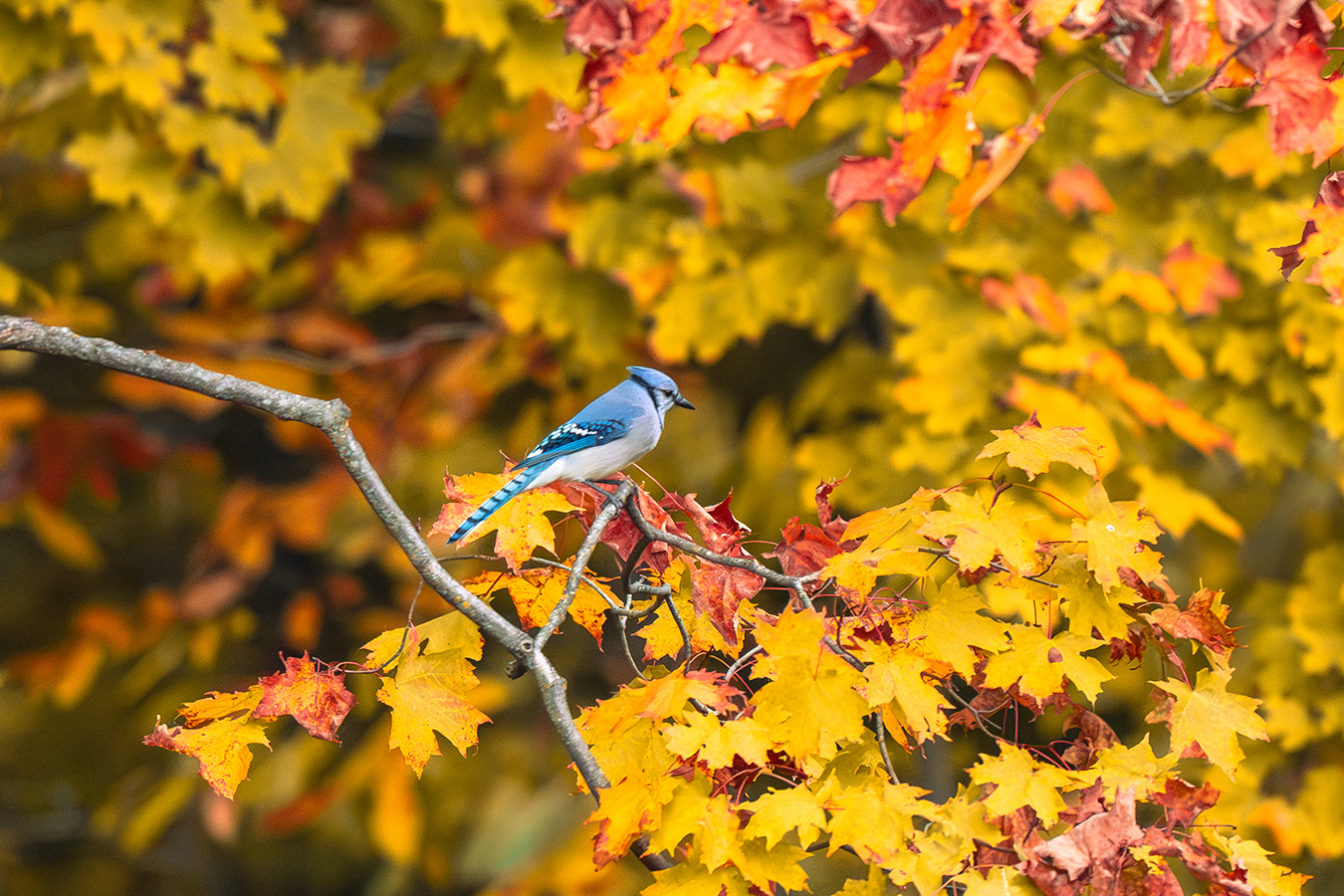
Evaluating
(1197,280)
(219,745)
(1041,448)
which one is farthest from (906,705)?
(1197,280)

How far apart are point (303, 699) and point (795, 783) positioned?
0.80 meters

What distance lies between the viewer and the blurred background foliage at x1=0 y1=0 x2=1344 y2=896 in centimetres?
451

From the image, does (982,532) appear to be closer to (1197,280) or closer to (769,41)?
(769,41)

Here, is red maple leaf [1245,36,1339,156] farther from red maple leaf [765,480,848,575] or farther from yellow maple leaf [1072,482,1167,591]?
red maple leaf [765,480,848,575]

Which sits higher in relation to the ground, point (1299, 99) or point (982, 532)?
point (1299, 99)

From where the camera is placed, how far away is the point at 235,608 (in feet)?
20.3

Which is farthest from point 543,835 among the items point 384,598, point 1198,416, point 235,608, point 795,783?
point 795,783

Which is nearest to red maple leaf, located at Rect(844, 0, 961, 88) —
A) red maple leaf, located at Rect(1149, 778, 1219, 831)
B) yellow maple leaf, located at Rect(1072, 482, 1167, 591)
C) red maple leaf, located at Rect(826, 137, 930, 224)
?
red maple leaf, located at Rect(826, 137, 930, 224)

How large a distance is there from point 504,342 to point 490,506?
3853mm

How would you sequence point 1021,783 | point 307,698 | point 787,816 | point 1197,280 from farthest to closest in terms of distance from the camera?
point 1197,280, point 307,698, point 1021,783, point 787,816

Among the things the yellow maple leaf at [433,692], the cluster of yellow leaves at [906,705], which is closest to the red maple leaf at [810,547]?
the cluster of yellow leaves at [906,705]

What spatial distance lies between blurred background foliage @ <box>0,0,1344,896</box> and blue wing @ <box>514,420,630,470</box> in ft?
4.99

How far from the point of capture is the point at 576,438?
2102 mm

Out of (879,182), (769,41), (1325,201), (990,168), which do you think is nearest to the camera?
(1325,201)
